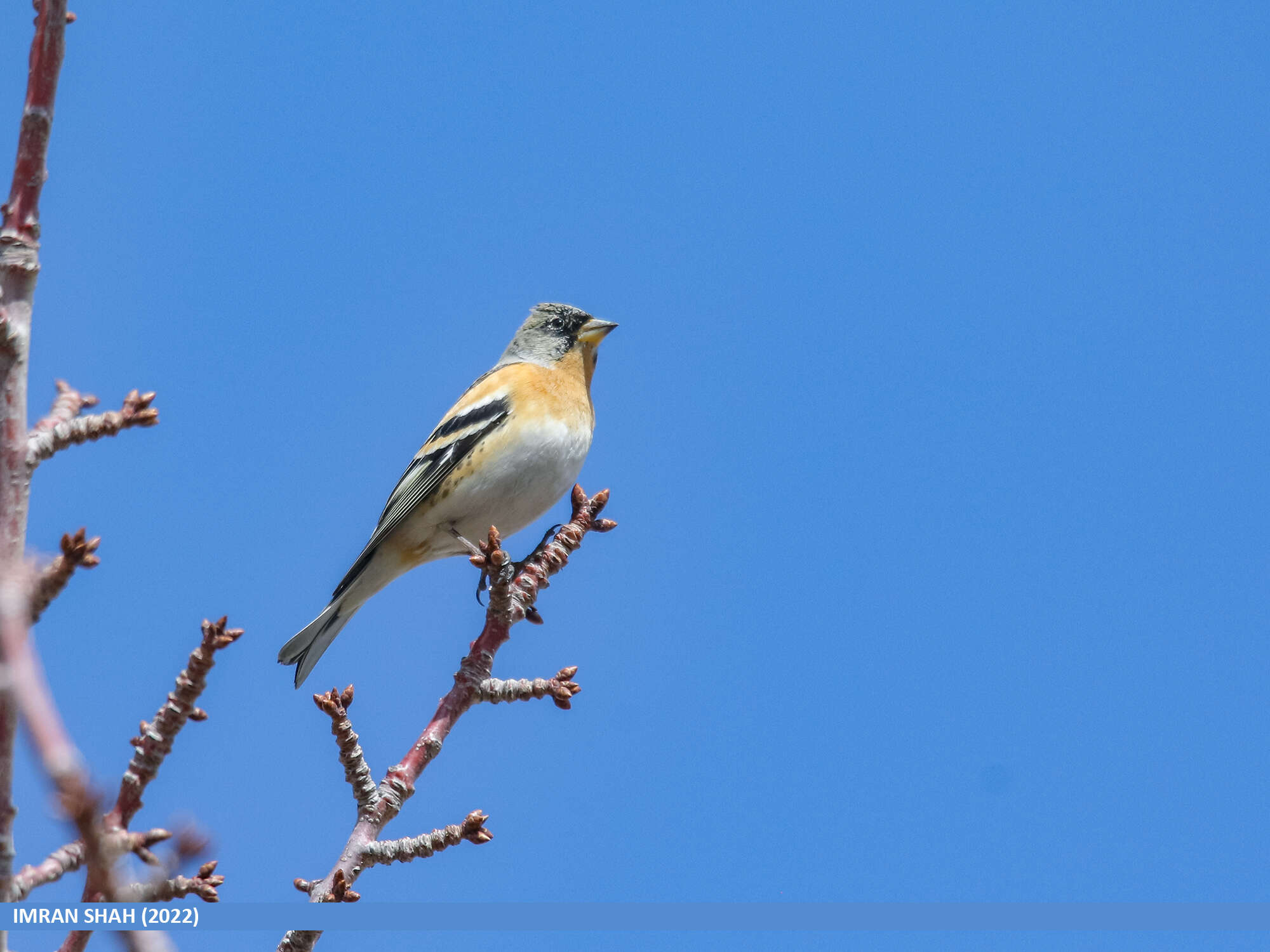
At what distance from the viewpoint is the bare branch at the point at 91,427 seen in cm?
365

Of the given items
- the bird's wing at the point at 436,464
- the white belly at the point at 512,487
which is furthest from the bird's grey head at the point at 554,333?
the white belly at the point at 512,487

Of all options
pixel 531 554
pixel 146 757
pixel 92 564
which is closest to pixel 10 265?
pixel 92 564

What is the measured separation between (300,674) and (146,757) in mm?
5570

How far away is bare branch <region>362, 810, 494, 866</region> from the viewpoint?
477 cm

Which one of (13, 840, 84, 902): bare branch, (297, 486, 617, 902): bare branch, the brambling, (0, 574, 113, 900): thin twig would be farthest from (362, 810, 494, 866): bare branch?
the brambling

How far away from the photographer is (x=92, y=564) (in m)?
2.92

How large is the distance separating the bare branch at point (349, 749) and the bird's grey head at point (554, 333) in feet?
18.9

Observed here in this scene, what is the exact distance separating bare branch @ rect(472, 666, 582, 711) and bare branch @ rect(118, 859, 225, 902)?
62.8 inches

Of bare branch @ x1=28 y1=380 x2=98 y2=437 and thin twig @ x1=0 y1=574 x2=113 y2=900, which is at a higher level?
bare branch @ x1=28 y1=380 x2=98 y2=437

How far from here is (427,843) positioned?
15.9 ft

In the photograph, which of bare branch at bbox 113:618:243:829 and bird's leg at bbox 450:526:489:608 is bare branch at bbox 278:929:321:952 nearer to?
bare branch at bbox 113:618:243:829

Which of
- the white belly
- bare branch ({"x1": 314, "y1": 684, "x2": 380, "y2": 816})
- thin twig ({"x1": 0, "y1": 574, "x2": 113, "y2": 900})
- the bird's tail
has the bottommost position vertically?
thin twig ({"x1": 0, "y1": 574, "x2": 113, "y2": 900})

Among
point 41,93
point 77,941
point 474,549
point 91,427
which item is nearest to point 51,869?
point 77,941

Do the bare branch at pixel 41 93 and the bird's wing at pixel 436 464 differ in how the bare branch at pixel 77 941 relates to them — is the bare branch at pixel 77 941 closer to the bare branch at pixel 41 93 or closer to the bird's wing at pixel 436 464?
the bare branch at pixel 41 93
